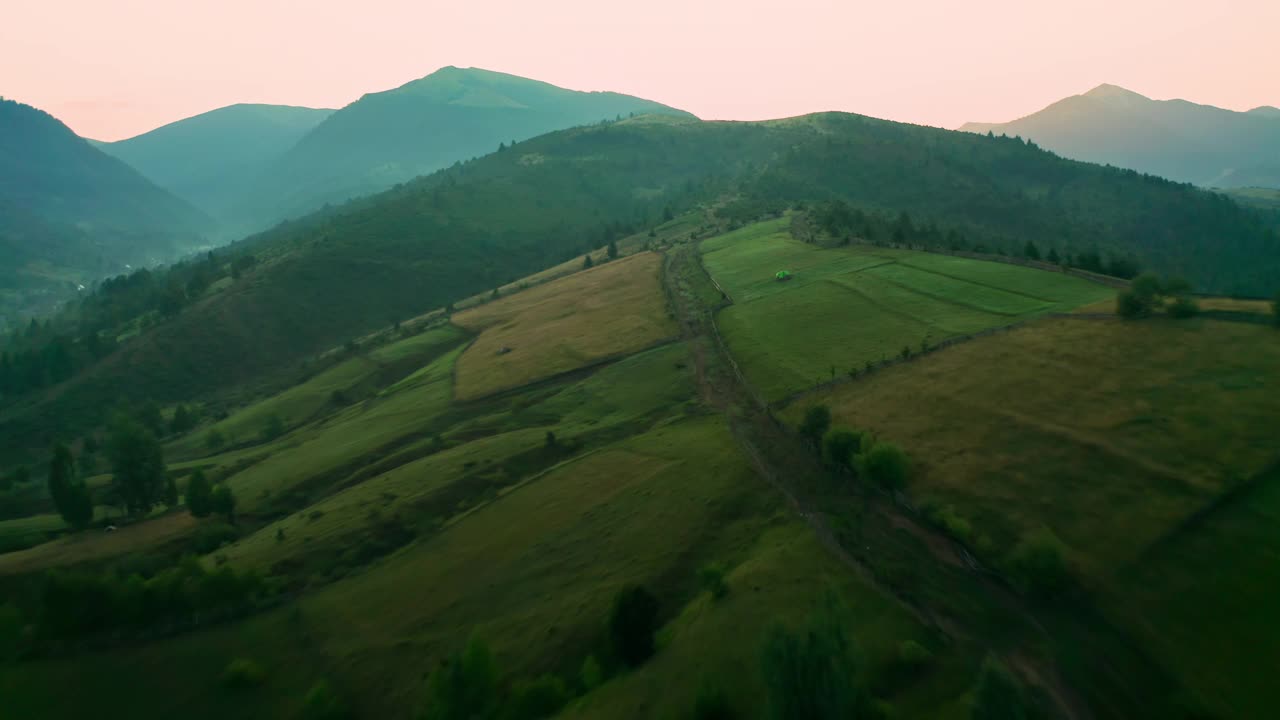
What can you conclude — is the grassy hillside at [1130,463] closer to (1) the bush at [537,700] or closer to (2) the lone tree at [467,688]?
(1) the bush at [537,700]

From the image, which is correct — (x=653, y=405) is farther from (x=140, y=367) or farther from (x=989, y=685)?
(x=140, y=367)

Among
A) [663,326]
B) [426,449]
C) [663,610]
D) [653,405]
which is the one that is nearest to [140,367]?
[426,449]

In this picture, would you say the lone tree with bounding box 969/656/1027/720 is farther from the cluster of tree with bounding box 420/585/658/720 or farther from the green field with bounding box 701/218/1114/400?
the green field with bounding box 701/218/1114/400

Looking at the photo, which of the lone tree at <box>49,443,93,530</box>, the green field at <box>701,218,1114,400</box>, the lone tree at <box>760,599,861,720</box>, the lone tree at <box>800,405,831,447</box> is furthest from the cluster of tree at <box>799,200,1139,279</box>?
the lone tree at <box>49,443,93,530</box>

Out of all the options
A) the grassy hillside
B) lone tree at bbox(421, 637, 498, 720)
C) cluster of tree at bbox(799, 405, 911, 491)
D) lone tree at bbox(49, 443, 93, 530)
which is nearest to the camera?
the grassy hillside

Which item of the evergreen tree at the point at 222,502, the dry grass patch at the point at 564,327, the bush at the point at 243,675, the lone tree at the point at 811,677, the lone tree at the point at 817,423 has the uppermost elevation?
the dry grass patch at the point at 564,327

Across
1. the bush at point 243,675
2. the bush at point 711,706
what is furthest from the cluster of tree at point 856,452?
the bush at point 243,675
